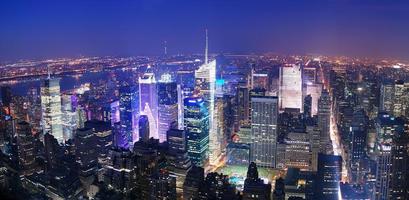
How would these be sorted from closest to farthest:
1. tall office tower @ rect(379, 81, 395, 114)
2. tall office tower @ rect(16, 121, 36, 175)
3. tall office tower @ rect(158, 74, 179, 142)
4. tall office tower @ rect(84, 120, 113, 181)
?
tall office tower @ rect(16, 121, 36, 175)
tall office tower @ rect(379, 81, 395, 114)
tall office tower @ rect(84, 120, 113, 181)
tall office tower @ rect(158, 74, 179, 142)

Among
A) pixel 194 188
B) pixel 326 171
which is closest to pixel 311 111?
pixel 326 171

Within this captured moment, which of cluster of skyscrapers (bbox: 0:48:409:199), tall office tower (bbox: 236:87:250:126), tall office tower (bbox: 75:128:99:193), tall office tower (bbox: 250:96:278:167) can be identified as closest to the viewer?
cluster of skyscrapers (bbox: 0:48:409:199)

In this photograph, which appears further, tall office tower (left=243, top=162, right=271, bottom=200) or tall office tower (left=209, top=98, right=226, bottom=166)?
tall office tower (left=209, top=98, right=226, bottom=166)

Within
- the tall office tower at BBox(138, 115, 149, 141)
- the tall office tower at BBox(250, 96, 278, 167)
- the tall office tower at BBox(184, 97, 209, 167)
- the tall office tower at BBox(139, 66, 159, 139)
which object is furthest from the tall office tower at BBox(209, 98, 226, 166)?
the tall office tower at BBox(138, 115, 149, 141)

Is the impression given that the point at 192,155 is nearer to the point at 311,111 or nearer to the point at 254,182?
the point at 254,182

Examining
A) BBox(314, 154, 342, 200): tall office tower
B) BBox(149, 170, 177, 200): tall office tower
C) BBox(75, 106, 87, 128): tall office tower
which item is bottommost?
BBox(314, 154, 342, 200): tall office tower

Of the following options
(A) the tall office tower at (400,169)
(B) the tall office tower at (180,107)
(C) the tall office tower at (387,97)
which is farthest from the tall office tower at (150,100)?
(A) the tall office tower at (400,169)

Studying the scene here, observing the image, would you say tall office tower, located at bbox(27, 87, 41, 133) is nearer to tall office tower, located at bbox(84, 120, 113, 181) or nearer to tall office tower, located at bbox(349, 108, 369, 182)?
tall office tower, located at bbox(84, 120, 113, 181)

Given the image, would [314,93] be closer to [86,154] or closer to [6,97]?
[86,154]
